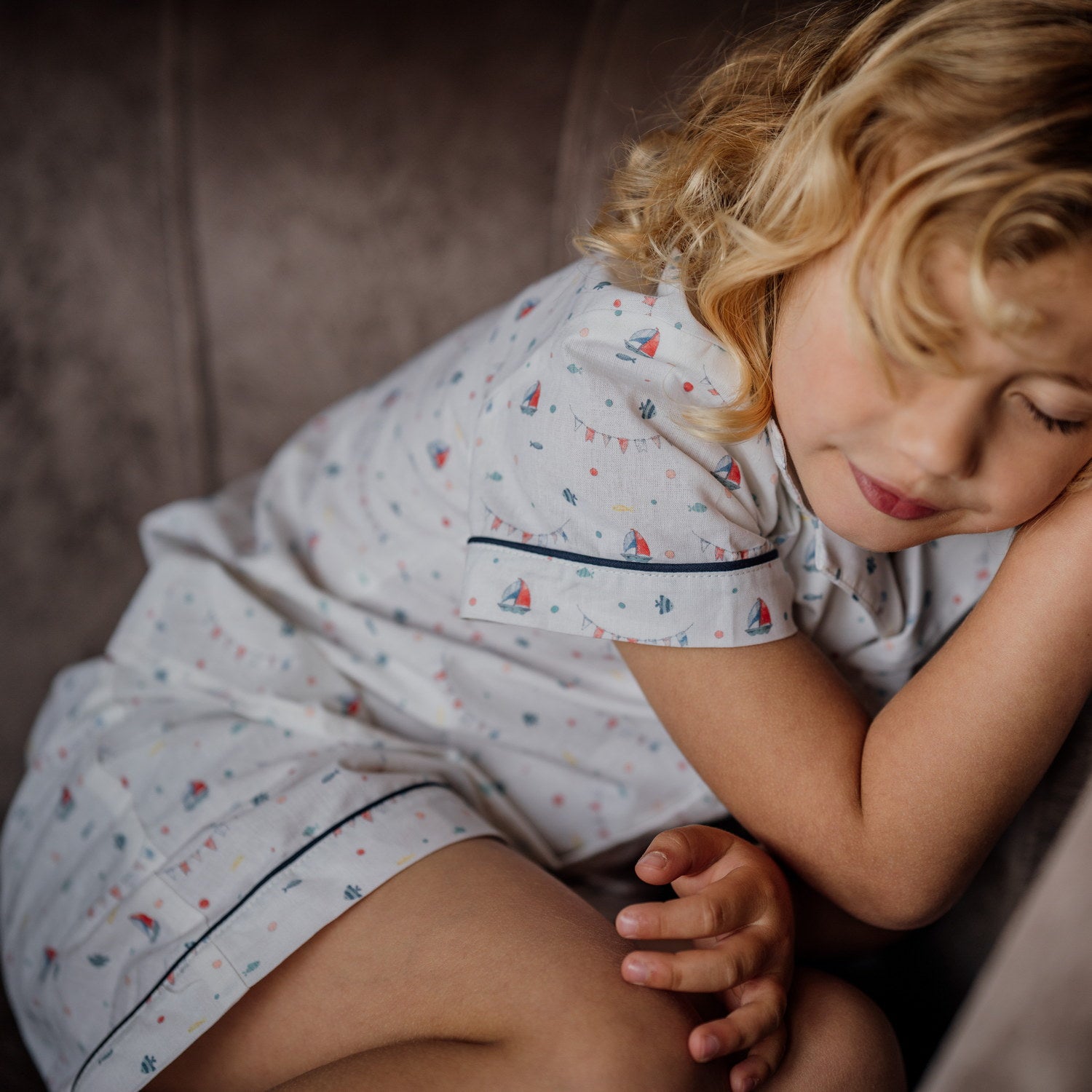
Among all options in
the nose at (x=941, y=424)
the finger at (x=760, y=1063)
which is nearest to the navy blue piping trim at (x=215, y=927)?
the finger at (x=760, y=1063)

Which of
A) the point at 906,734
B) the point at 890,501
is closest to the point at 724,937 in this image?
the point at 906,734

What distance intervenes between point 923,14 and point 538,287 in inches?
11.5

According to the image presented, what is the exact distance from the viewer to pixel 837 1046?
0.53 metres

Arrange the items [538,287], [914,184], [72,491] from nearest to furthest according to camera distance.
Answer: [914,184]
[538,287]
[72,491]

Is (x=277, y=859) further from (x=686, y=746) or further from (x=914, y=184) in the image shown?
(x=914, y=184)

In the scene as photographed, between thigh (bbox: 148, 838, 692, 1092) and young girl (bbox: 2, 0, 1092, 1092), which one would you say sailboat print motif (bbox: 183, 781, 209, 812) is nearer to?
young girl (bbox: 2, 0, 1092, 1092)

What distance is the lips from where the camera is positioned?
1.64 feet

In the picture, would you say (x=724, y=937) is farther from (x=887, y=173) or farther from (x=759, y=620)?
(x=887, y=173)

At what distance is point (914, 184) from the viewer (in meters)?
0.44

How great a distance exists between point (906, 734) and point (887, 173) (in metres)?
0.30

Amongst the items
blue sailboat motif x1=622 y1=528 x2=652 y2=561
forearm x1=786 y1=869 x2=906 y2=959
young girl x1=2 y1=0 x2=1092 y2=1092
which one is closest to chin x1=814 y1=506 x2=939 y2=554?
young girl x1=2 y1=0 x2=1092 y2=1092

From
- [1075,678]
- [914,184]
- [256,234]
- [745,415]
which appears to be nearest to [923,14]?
[914,184]

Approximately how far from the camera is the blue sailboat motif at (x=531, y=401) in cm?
56

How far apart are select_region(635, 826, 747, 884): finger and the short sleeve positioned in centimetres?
11
